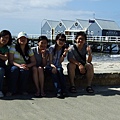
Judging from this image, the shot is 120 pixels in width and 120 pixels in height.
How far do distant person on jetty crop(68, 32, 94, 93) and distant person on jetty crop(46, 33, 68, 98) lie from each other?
209 mm

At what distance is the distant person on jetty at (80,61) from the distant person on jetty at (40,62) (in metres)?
0.53

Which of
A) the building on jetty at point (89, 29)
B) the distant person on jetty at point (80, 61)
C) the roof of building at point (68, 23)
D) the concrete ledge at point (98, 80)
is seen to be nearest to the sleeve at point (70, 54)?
the distant person on jetty at point (80, 61)

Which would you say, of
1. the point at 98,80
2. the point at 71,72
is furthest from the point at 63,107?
the point at 98,80

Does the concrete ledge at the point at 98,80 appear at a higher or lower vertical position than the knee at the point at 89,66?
lower

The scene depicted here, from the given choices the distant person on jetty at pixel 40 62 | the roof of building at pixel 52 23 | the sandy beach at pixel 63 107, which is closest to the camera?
the sandy beach at pixel 63 107

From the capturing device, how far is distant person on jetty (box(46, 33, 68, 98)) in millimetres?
5169

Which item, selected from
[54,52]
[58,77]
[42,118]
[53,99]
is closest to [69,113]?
[42,118]

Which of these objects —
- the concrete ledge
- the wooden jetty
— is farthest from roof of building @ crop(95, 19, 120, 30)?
the concrete ledge

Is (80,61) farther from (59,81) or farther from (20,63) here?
(20,63)

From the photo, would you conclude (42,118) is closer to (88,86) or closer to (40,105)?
(40,105)

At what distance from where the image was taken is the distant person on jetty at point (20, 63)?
4988 mm

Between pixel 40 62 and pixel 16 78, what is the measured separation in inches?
25.3

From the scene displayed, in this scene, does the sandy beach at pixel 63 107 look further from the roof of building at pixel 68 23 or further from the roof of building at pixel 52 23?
the roof of building at pixel 52 23

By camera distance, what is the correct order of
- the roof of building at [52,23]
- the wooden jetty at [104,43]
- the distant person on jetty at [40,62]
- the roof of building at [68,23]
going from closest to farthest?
the distant person on jetty at [40,62] < the wooden jetty at [104,43] < the roof of building at [68,23] < the roof of building at [52,23]
